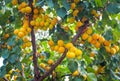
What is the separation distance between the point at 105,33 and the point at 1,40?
748 millimetres

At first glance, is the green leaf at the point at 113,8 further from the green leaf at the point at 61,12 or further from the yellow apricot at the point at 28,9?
the yellow apricot at the point at 28,9

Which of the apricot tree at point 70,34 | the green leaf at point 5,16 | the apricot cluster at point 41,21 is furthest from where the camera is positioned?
the green leaf at point 5,16

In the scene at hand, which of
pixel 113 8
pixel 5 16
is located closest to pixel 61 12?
pixel 113 8

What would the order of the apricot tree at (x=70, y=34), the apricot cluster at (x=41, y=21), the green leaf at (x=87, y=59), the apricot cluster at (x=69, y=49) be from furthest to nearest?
the green leaf at (x=87, y=59) → the apricot cluster at (x=41, y=21) → the apricot tree at (x=70, y=34) → the apricot cluster at (x=69, y=49)

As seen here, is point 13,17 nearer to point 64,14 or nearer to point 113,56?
point 64,14

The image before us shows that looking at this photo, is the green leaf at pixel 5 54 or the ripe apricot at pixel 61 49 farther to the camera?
the green leaf at pixel 5 54

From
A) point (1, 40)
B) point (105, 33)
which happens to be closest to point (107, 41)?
point (105, 33)

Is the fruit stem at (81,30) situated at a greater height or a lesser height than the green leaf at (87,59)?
greater

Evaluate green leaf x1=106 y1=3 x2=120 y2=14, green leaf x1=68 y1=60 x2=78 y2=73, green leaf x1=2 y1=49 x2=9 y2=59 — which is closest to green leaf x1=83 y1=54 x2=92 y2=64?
green leaf x1=68 y1=60 x2=78 y2=73

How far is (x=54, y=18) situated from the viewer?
1.93 m

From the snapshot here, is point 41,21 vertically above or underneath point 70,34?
above

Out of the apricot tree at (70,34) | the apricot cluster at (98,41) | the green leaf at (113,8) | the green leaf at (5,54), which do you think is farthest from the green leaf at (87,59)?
the green leaf at (5,54)

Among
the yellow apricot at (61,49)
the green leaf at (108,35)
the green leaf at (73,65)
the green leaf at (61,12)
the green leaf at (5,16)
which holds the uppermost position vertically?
the green leaf at (61,12)

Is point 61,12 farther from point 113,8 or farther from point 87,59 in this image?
point 87,59
